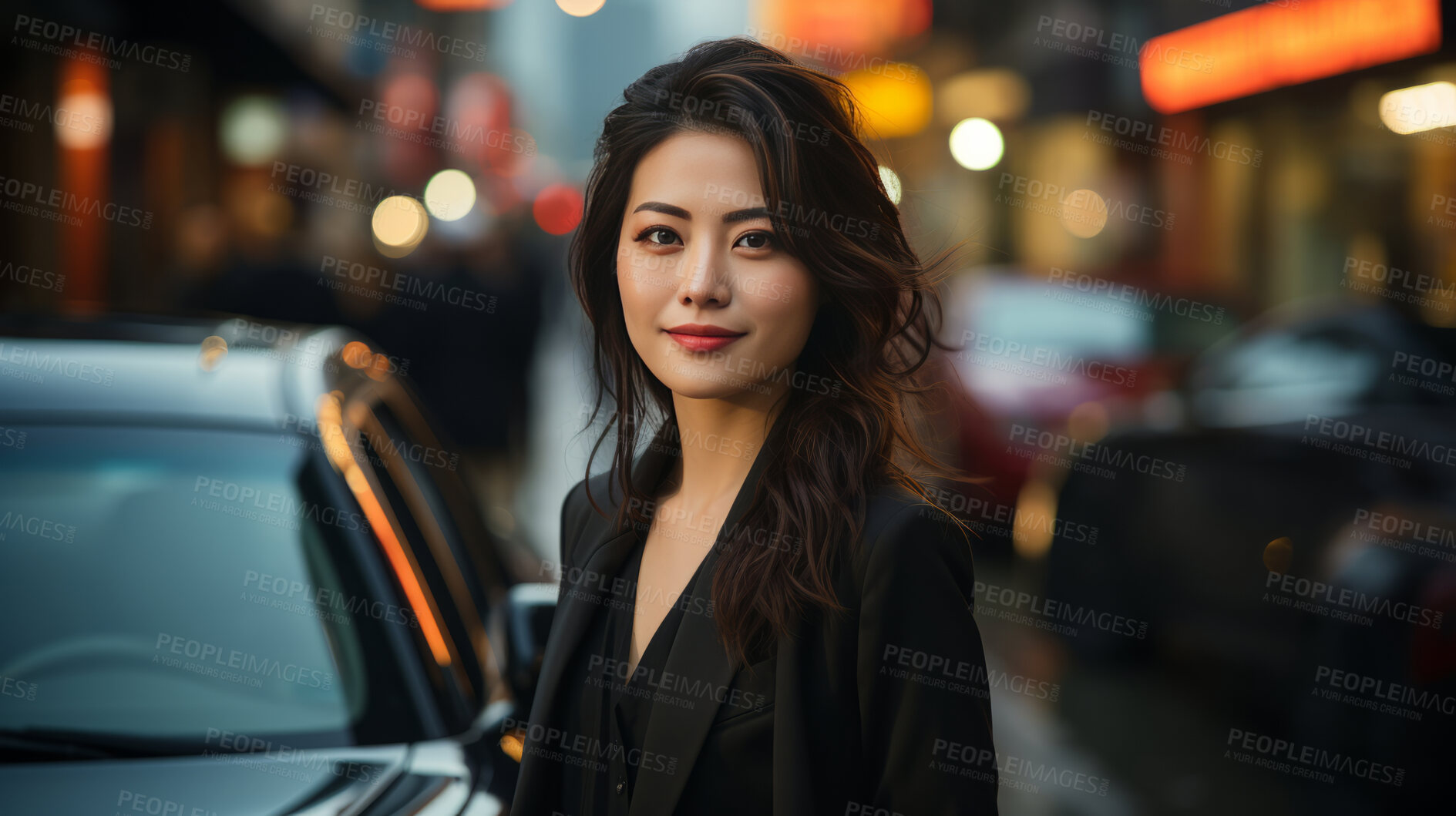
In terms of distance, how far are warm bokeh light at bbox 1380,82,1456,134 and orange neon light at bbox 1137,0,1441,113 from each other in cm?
38

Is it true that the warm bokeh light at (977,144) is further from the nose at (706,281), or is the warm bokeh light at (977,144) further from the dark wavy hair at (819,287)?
the nose at (706,281)

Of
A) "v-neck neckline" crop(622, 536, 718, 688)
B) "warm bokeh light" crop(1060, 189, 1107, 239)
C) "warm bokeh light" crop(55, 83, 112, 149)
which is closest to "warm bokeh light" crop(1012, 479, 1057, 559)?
"v-neck neckline" crop(622, 536, 718, 688)

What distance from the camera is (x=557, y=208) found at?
53156 mm

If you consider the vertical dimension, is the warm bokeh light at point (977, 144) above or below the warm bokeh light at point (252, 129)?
above

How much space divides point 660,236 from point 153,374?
1403 mm

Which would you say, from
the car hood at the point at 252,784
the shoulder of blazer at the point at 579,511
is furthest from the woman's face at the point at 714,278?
the car hood at the point at 252,784

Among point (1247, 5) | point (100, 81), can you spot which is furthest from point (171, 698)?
point (1247, 5)

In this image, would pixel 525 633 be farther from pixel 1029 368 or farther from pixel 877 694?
pixel 1029 368

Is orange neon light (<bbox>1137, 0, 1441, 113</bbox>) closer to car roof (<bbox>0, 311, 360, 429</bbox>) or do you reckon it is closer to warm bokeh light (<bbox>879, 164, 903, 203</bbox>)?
warm bokeh light (<bbox>879, 164, 903, 203</bbox>)

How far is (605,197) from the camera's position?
1750 mm

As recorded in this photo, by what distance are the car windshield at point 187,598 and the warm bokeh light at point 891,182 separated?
1201mm

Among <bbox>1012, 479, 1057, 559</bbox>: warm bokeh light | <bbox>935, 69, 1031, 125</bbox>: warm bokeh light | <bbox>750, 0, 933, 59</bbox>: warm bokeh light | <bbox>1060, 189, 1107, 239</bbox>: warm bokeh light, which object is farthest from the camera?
<bbox>935, 69, 1031, 125</bbox>: warm bokeh light

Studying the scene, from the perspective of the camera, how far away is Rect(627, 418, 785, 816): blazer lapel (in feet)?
4.81

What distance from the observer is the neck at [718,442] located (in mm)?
1663
